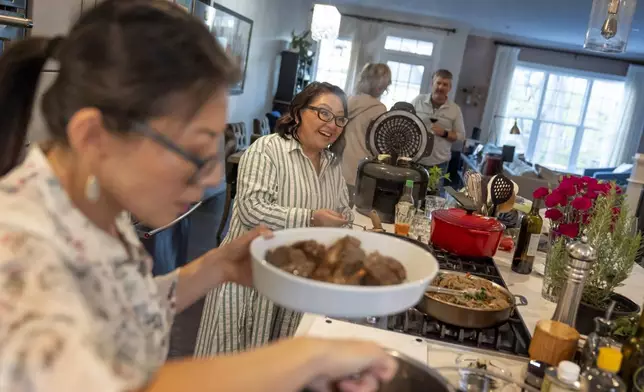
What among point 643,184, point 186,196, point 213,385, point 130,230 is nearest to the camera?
Result: point 213,385

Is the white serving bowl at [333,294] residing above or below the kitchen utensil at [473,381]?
above

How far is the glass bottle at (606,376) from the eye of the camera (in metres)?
0.94

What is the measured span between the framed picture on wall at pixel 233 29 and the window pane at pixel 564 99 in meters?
6.28

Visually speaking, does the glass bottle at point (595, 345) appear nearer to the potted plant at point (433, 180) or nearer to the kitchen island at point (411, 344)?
the kitchen island at point (411, 344)

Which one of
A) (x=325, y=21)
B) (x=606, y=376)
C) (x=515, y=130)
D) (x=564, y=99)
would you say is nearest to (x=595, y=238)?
(x=606, y=376)

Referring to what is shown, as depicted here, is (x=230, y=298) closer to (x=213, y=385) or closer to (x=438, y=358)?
(x=438, y=358)

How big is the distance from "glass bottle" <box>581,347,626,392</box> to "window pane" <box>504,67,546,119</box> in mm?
9708

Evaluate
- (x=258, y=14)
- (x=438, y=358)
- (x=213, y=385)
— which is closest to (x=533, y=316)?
(x=438, y=358)

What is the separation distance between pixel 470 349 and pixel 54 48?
3.34 feet

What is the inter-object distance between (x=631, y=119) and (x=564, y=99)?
114 centimetres

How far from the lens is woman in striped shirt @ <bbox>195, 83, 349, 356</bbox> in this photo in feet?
6.13

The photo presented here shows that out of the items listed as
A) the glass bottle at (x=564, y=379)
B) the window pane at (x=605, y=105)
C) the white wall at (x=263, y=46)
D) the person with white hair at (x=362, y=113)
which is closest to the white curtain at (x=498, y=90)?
the window pane at (x=605, y=105)

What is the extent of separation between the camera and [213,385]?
1.75ft

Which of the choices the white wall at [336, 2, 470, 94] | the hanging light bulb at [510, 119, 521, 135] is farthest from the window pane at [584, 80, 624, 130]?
the white wall at [336, 2, 470, 94]
